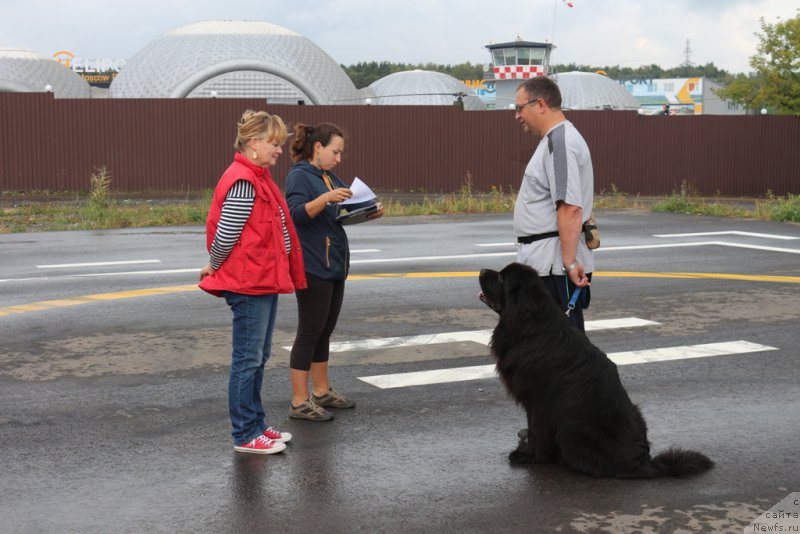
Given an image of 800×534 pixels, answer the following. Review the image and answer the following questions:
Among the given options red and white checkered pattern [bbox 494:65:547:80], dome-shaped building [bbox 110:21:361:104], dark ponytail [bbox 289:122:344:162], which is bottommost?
dark ponytail [bbox 289:122:344:162]

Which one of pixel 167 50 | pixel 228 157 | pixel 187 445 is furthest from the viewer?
pixel 167 50

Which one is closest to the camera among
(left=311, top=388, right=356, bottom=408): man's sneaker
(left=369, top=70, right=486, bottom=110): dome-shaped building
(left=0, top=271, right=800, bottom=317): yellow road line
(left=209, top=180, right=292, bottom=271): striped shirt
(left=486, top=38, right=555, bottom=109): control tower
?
(left=209, top=180, right=292, bottom=271): striped shirt

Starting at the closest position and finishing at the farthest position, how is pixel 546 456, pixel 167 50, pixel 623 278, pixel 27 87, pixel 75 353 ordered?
1. pixel 546 456
2. pixel 75 353
3. pixel 623 278
4. pixel 167 50
5. pixel 27 87

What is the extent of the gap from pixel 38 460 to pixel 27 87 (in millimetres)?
49388

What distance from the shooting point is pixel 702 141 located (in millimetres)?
33375

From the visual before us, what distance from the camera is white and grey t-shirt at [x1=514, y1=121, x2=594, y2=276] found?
5602 mm

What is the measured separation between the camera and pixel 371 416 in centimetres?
646

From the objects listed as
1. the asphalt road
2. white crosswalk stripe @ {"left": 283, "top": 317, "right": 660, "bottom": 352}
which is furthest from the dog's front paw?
white crosswalk stripe @ {"left": 283, "top": 317, "right": 660, "bottom": 352}

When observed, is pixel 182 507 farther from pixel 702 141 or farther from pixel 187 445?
pixel 702 141

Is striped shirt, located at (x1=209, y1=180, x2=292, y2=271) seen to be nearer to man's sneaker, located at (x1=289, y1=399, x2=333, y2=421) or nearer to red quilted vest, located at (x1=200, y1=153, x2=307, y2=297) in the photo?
red quilted vest, located at (x1=200, y1=153, x2=307, y2=297)

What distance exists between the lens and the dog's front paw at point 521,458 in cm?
545

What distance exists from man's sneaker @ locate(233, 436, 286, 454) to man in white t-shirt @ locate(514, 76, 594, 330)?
174 centimetres

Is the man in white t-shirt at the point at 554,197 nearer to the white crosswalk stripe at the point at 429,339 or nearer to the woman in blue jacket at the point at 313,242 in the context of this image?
the woman in blue jacket at the point at 313,242

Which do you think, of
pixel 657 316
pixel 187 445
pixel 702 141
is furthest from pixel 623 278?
pixel 702 141
